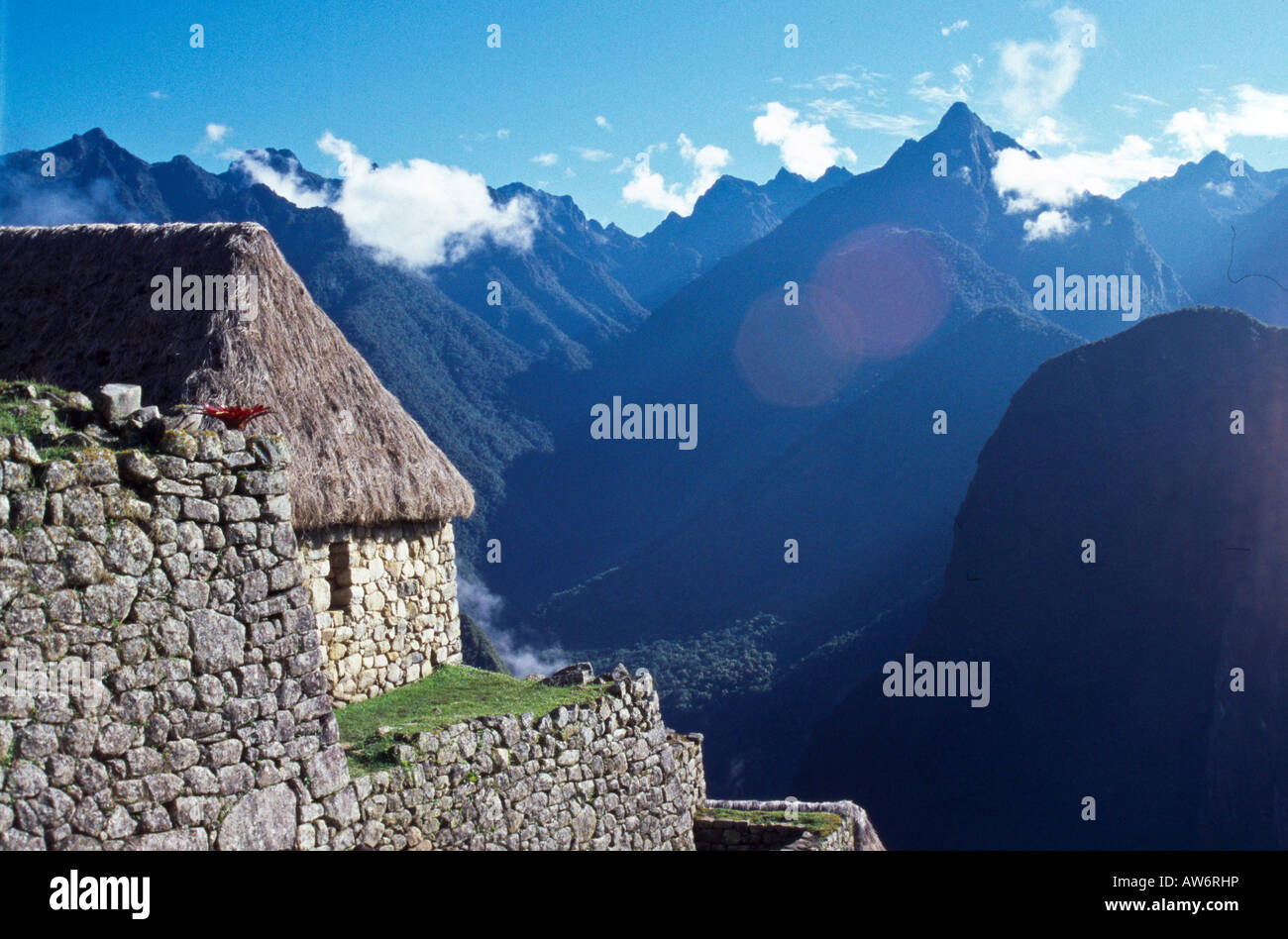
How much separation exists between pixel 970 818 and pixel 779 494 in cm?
2500

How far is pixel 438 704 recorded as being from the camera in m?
10.2

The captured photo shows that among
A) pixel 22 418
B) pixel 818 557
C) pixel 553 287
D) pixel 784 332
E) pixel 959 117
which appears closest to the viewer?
pixel 22 418

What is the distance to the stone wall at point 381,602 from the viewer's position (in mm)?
10656

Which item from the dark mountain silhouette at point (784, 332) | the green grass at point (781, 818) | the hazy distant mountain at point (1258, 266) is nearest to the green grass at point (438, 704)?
the green grass at point (781, 818)

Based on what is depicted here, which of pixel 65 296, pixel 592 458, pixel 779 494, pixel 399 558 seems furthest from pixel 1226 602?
pixel 65 296

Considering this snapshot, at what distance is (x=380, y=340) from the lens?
55531mm

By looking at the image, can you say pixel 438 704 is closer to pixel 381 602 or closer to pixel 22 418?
pixel 381 602

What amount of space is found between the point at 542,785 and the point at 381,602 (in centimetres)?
346

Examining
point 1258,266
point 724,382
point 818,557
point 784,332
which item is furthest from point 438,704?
point 1258,266

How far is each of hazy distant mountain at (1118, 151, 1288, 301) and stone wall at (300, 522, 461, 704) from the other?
90.5 m

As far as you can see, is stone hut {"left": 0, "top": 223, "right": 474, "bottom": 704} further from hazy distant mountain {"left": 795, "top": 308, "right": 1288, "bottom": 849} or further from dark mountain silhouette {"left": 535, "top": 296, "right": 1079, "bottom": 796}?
hazy distant mountain {"left": 795, "top": 308, "right": 1288, "bottom": 849}

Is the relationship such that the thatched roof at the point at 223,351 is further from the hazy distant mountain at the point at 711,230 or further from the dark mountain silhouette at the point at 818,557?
the hazy distant mountain at the point at 711,230

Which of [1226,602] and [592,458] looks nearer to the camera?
[1226,602]

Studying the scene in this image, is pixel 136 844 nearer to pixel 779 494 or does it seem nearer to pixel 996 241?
pixel 779 494
